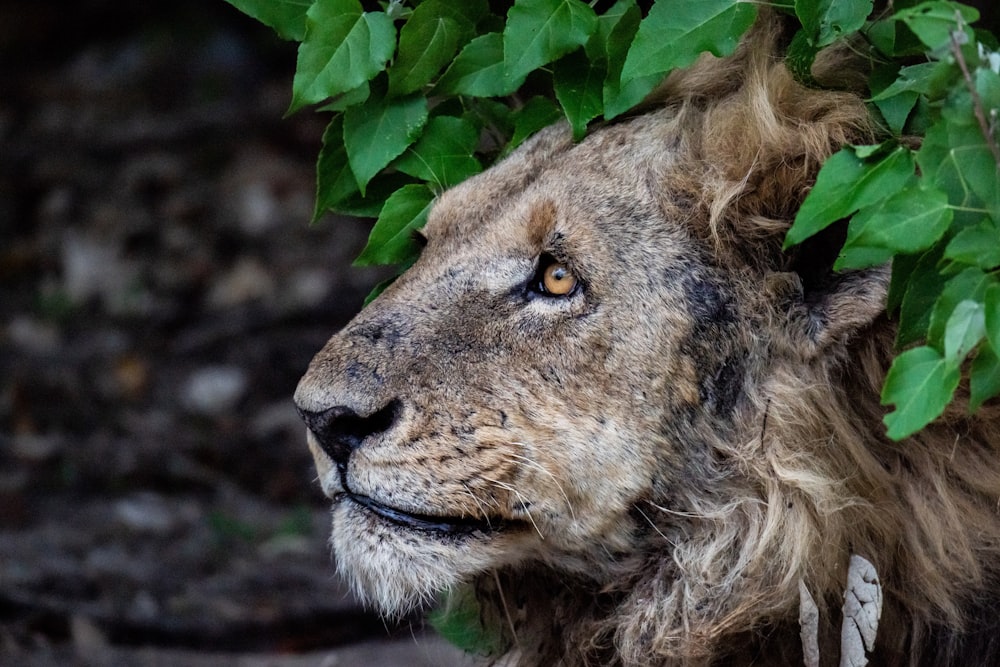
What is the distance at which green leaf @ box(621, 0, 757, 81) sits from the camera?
7.30ft

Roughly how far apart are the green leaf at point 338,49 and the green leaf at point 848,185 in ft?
3.14

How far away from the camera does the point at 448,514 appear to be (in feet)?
7.59

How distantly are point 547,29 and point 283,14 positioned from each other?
1.84ft

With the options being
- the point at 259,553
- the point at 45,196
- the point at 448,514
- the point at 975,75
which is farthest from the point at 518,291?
the point at 45,196

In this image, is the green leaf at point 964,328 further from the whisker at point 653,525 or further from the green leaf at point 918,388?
the whisker at point 653,525

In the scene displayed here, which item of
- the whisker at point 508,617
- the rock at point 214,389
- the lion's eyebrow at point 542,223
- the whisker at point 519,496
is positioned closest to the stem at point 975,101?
the lion's eyebrow at point 542,223

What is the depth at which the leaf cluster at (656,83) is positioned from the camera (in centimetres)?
180

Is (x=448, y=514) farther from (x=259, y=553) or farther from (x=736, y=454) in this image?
(x=259, y=553)

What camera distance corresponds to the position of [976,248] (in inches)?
70.4

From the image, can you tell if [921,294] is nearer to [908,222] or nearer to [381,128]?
[908,222]

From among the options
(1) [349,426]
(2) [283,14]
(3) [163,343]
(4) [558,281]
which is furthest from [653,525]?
(3) [163,343]

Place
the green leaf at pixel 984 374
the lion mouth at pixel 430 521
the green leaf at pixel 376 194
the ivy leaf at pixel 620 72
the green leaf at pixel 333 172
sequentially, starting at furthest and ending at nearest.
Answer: the green leaf at pixel 376 194, the green leaf at pixel 333 172, the ivy leaf at pixel 620 72, the lion mouth at pixel 430 521, the green leaf at pixel 984 374

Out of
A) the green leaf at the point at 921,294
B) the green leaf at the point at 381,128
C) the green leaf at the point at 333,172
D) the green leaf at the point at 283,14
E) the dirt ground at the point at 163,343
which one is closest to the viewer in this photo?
the green leaf at the point at 921,294

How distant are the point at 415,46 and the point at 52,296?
4.12m
